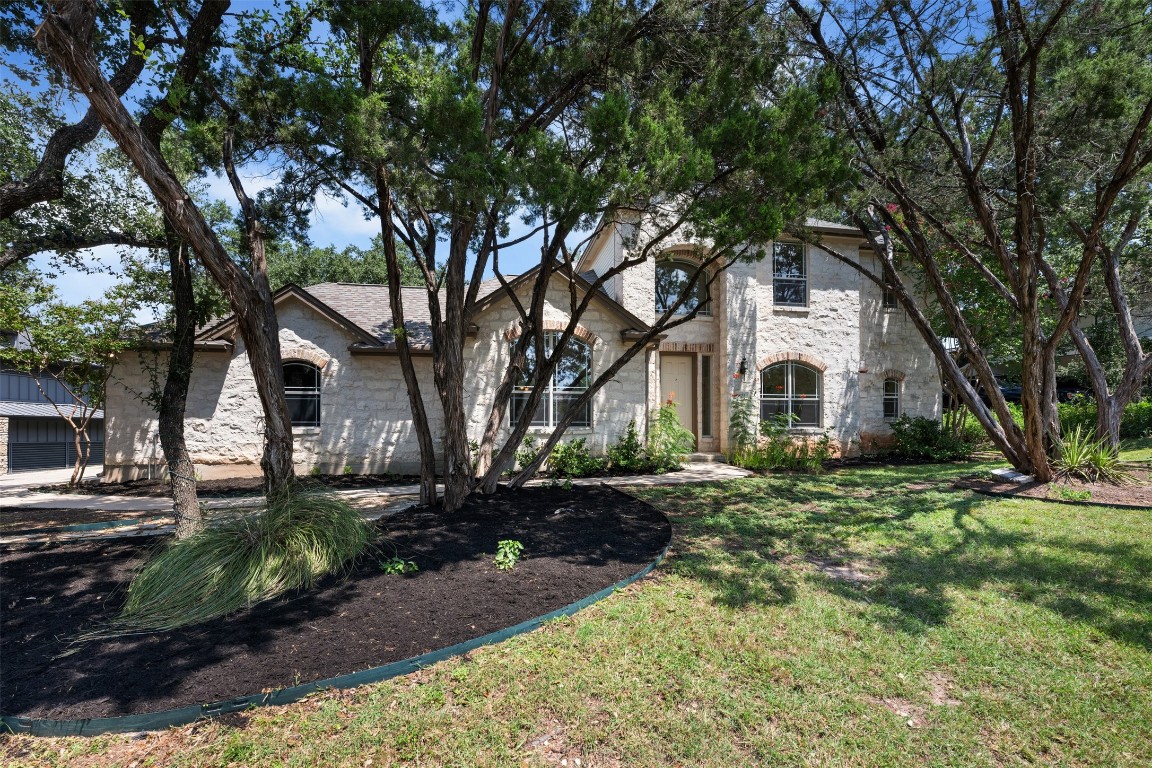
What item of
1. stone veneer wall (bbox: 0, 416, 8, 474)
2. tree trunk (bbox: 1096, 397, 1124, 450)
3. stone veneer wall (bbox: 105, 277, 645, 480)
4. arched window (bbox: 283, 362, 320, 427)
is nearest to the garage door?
stone veneer wall (bbox: 0, 416, 8, 474)

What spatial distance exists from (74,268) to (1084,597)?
15465mm

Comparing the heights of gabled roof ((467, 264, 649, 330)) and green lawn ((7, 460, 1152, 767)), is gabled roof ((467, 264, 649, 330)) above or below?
above

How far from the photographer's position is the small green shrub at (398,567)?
4707 millimetres

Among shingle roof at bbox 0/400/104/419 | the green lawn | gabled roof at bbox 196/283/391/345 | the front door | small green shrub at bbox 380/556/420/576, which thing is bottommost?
the green lawn

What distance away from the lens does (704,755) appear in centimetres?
261

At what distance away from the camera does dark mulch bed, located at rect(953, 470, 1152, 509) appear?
743 cm

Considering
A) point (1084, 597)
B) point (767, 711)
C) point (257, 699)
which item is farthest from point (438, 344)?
point (1084, 597)

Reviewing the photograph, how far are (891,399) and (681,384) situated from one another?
21.6 feet

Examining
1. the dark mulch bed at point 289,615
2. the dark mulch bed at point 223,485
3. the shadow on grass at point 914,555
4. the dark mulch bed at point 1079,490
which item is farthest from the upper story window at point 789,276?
the dark mulch bed at point 223,485

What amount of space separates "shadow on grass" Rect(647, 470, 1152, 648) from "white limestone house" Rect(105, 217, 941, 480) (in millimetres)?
4220

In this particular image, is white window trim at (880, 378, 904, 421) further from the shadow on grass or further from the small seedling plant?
the small seedling plant

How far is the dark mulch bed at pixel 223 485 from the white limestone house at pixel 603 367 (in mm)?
245

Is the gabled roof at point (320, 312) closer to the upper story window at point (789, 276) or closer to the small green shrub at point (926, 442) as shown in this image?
the upper story window at point (789, 276)

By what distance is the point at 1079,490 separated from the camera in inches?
317
